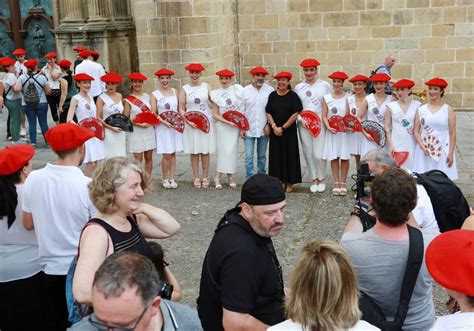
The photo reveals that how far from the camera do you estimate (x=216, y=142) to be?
940cm

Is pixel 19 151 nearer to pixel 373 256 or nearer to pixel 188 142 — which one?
pixel 373 256

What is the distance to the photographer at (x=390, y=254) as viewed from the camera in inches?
124

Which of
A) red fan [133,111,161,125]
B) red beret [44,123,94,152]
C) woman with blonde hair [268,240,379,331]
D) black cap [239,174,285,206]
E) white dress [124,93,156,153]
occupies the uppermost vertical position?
red beret [44,123,94,152]

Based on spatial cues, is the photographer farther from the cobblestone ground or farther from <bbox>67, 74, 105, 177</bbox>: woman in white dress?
<bbox>67, 74, 105, 177</bbox>: woman in white dress

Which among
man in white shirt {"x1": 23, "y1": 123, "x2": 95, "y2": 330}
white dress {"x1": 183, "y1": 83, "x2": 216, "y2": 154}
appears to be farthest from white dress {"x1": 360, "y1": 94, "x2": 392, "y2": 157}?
man in white shirt {"x1": 23, "y1": 123, "x2": 95, "y2": 330}

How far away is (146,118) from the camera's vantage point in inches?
350

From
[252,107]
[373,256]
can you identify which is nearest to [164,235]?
[373,256]

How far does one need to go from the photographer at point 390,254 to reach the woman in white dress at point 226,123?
5.72 m

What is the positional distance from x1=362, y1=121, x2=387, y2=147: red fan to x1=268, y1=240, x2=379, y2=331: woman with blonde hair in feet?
18.6

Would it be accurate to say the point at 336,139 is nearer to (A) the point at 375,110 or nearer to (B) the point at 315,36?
(A) the point at 375,110

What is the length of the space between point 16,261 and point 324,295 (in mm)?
2430

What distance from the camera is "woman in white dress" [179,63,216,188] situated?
29.3 ft

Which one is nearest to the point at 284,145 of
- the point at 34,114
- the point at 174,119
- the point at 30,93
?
the point at 174,119

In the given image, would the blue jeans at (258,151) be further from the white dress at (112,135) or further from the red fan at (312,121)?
the white dress at (112,135)
